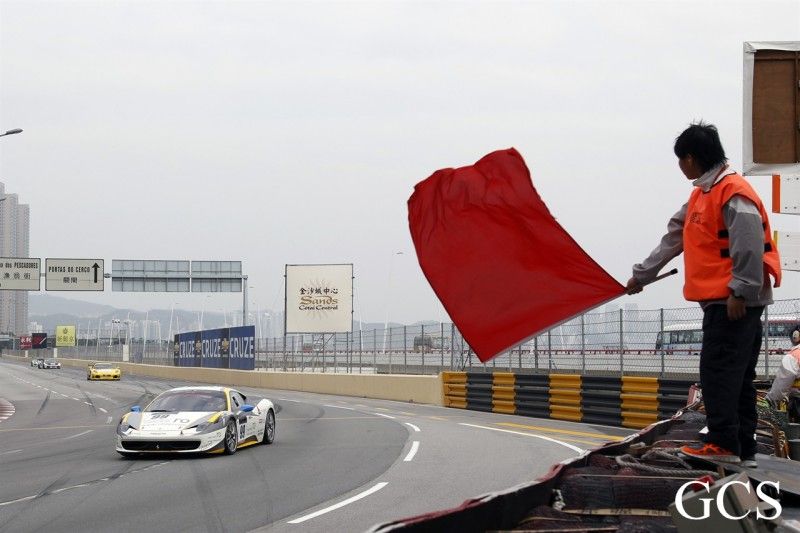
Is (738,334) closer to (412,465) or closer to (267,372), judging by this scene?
(412,465)

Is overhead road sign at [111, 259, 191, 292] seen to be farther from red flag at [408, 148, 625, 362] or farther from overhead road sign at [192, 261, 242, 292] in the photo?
red flag at [408, 148, 625, 362]

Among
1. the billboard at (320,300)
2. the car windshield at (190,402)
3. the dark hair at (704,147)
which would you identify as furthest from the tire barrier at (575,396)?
the billboard at (320,300)

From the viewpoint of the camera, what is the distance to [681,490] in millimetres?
3723

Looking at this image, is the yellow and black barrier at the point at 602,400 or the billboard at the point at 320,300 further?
the billboard at the point at 320,300

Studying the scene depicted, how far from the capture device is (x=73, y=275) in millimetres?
55281

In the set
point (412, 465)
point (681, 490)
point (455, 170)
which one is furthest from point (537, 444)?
point (681, 490)

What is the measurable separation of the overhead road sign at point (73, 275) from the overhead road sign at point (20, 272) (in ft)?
3.34

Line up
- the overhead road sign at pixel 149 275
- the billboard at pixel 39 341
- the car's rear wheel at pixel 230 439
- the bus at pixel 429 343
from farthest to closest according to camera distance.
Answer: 1. the billboard at pixel 39 341
2. the overhead road sign at pixel 149 275
3. the bus at pixel 429 343
4. the car's rear wheel at pixel 230 439

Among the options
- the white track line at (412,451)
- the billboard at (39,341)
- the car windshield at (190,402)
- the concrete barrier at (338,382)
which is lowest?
the billboard at (39,341)

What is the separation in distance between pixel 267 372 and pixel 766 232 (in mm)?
52850

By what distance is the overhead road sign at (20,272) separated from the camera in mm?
53000

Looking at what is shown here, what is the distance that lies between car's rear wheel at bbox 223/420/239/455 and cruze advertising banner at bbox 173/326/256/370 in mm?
41543

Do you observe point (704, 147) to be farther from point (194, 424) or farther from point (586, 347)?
point (586, 347)

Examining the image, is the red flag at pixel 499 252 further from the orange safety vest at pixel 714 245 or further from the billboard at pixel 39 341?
the billboard at pixel 39 341
